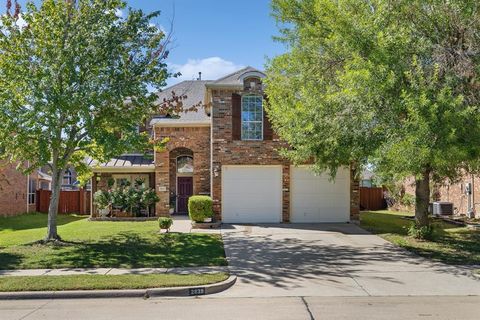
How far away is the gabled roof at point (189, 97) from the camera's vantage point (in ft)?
77.5

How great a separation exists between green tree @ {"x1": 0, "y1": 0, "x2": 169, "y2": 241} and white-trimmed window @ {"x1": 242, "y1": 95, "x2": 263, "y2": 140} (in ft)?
19.2

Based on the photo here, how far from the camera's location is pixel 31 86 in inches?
509

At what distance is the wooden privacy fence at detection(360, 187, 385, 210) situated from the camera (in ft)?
105

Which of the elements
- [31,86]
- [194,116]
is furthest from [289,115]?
[194,116]

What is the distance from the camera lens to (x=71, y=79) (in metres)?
13.3

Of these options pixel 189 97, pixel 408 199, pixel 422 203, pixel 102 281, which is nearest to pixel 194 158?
pixel 189 97

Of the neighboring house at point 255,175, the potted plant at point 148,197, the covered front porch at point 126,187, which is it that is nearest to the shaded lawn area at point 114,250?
the neighboring house at point 255,175

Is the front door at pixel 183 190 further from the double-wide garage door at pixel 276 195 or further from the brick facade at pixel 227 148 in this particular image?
the double-wide garage door at pixel 276 195

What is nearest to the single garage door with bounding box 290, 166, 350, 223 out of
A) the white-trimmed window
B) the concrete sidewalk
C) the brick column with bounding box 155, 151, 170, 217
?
the white-trimmed window

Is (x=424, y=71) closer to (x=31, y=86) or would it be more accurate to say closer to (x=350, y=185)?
(x=350, y=185)

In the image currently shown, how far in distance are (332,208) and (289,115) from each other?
24.0 feet

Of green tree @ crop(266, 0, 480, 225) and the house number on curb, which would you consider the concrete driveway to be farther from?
green tree @ crop(266, 0, 480, 225)

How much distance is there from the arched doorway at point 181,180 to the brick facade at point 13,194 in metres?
9.22

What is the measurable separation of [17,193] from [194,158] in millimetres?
12291
